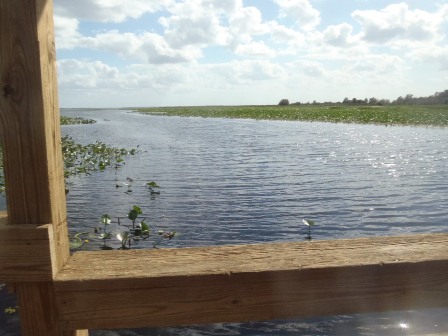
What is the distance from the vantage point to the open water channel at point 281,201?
4.68 meters

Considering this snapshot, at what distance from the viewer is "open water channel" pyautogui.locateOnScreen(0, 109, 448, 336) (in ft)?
15.3

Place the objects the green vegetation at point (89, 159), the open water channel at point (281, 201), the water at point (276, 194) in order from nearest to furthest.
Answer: the open water channel at point (281, 201) < the water at point (276, 194) < the green vegetation at point (89, 159)

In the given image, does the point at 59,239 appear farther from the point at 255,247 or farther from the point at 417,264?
the point at 417,264

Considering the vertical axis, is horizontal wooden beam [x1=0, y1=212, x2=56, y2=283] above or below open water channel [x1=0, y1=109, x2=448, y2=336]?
above

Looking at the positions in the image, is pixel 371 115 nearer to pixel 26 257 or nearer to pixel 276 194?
pixel 276 194

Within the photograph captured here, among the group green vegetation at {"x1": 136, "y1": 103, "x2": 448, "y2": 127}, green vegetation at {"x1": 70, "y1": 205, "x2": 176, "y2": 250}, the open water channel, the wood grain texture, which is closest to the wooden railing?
the wood grain texture

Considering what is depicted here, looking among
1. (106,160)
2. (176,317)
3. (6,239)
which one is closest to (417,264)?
(176,317)

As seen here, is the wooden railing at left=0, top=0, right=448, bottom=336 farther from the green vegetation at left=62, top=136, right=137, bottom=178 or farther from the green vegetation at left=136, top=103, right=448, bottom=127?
the green vegetation at left=136, top=103, right=448, bottom=127

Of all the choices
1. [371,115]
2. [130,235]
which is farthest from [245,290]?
[371,115]

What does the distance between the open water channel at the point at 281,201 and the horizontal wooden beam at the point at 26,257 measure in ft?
9.35

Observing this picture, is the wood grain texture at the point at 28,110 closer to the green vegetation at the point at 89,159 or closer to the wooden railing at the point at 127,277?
the wooden railing at the point at 127,277

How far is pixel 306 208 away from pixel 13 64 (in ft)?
27.9

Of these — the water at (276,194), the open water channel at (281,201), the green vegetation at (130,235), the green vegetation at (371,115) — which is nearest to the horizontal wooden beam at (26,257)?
the open water channel at (281,201)

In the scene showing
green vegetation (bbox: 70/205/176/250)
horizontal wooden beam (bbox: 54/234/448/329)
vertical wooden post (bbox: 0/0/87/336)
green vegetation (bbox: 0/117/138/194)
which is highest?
vertical wooden post (bbox: 0/0/87/336)
